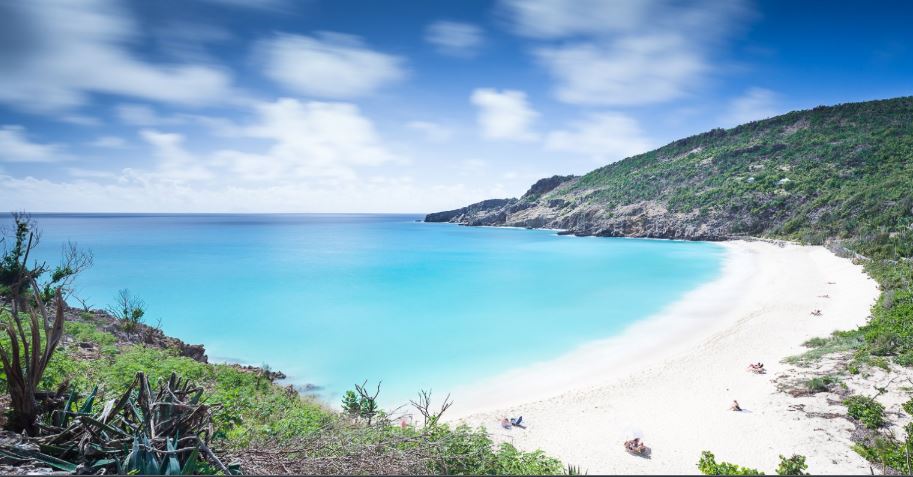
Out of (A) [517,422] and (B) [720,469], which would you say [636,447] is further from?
(A) [517,422]

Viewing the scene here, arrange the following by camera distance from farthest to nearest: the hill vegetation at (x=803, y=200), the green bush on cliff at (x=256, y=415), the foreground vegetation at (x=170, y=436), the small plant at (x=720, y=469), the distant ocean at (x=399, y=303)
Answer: the distant ocean at (x=399, y=303) < the hill vegetation at (x=803, y=200) < the small plant at (x=720, y=469) < the green bush on cliff at (x=256, y=415) < the foreground vegetation at (x=170, y=436)

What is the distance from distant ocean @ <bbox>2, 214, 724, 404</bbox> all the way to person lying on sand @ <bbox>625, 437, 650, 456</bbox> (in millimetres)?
7139

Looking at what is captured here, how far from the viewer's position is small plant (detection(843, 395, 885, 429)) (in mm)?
8672

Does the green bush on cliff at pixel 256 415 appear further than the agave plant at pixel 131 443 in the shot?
Yes

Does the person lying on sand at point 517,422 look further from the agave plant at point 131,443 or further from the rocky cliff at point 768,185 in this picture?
the rocky cliff at point 768,185

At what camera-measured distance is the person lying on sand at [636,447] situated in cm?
876

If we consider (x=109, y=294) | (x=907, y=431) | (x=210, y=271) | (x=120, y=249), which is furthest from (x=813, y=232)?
(x=120, y=249)

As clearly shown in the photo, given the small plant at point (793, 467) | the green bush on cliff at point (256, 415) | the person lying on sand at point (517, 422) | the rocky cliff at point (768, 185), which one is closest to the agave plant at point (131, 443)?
the green bush on cliff at point (256, 415)

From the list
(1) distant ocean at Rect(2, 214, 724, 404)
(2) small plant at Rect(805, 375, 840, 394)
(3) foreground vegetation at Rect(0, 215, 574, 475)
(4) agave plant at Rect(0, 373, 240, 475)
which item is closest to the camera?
(4) agave plant at Rect(0, 373, 240, 475)

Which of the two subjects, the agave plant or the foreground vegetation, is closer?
the agave plant

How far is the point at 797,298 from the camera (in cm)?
2255

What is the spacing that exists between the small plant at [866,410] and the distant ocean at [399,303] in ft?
33.0

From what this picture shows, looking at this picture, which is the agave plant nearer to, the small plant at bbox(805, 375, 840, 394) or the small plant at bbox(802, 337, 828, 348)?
the small plant at bbox(805, 375, 840, 394)

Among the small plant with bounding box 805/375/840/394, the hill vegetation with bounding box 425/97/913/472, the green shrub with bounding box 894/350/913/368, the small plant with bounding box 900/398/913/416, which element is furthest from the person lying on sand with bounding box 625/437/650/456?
the green shrub with bounding box 894/350/913/368
